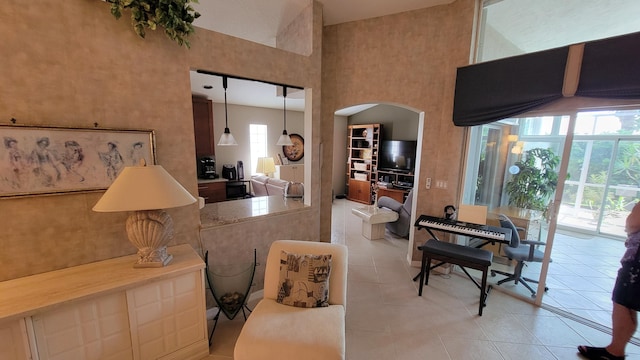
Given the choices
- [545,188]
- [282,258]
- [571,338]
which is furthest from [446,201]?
[282,258]

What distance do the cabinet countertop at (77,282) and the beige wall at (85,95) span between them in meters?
0.10

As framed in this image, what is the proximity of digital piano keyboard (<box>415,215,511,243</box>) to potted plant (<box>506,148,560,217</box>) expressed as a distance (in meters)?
0.46

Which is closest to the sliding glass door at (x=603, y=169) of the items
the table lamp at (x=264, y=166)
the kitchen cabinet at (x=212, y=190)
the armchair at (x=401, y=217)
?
the armchair at (x=401, y=217)

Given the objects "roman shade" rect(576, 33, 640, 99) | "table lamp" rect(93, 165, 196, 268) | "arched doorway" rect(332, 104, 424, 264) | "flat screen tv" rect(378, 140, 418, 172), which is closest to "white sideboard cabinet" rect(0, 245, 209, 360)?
"table lamp" rect(93, 165, 196, 268)

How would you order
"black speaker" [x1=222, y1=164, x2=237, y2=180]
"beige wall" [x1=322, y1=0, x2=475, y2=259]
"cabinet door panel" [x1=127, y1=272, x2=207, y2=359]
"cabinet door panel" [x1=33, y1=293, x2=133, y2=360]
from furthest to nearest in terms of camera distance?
1. "black speaker" [x1=222, y1=164, x2=237, y2=180]
2. "beige wall" [x1=322, y1=0, x2=475, y2=259]
3. "cabinet door panel" [x1=127, y1=272, x2=207, y2=359]
4. "cabinet door panel" [x1=33, y1=293, x2=133, y2=360]

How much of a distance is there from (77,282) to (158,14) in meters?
1.89

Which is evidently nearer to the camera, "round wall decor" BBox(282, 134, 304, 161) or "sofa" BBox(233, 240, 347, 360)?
"sofa" BBox(233, 240, 347, 360)

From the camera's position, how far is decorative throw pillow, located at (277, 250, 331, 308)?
1.86 meters

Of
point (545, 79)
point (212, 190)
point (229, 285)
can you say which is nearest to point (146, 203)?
point (229, 285)

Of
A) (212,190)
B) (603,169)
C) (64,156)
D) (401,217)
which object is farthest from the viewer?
(212,190)

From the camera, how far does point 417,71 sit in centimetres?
313

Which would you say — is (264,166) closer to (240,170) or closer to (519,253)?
(240,170)

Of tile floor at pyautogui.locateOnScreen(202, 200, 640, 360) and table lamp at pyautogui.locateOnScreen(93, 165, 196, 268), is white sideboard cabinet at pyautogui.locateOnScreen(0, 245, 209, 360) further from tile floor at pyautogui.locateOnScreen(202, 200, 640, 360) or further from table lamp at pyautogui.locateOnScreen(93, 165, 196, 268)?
tile floor at pyautogui.locateOnScreen(202, 200, 640, 360)

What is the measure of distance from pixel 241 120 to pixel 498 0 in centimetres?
564
